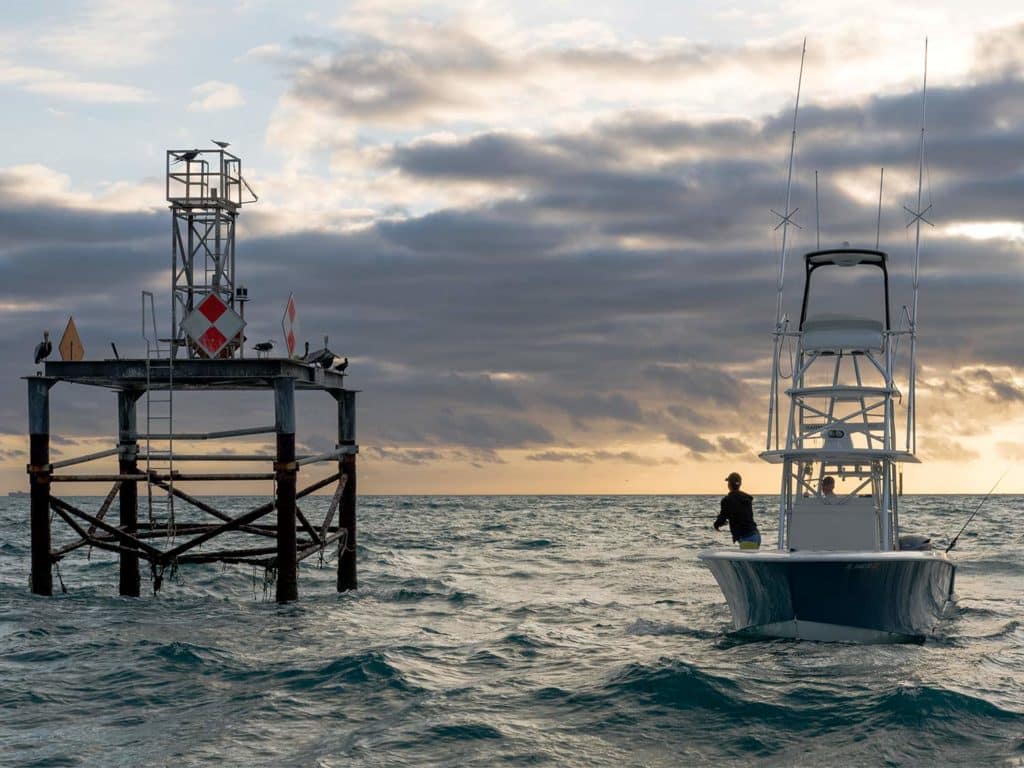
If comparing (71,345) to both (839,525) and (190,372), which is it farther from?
(839,525)

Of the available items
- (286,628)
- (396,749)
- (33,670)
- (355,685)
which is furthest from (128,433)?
(396,749)

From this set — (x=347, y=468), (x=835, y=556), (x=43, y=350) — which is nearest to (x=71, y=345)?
→ (x=43, y=350)

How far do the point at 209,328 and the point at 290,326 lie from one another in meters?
1.57

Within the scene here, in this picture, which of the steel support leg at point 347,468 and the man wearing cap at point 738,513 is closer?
the man wearing cap at point 738,513

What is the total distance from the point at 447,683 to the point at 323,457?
923 centimetres

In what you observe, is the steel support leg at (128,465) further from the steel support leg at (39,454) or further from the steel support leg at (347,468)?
the steel support leg at (347,468)

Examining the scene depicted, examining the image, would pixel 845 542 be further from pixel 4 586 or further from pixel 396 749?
pixel 4 586

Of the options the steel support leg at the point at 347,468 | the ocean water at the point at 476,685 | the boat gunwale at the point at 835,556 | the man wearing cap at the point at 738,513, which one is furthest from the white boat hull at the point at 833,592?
the steel support leg at the point at 347,468

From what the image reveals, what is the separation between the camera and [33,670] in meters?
17.7

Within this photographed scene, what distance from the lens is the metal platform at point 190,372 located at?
22297 mm

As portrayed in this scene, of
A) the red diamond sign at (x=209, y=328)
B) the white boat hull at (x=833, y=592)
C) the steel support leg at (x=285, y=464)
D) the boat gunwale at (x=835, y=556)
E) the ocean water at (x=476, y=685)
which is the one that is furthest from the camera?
the red diamond sign at (x=209, y=328)

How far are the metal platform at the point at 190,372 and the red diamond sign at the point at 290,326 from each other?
45 cm

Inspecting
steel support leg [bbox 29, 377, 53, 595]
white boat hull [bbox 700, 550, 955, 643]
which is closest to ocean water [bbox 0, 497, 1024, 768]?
white boat hull [bbox 700, 550, 955, 643]

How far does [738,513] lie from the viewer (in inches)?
781
